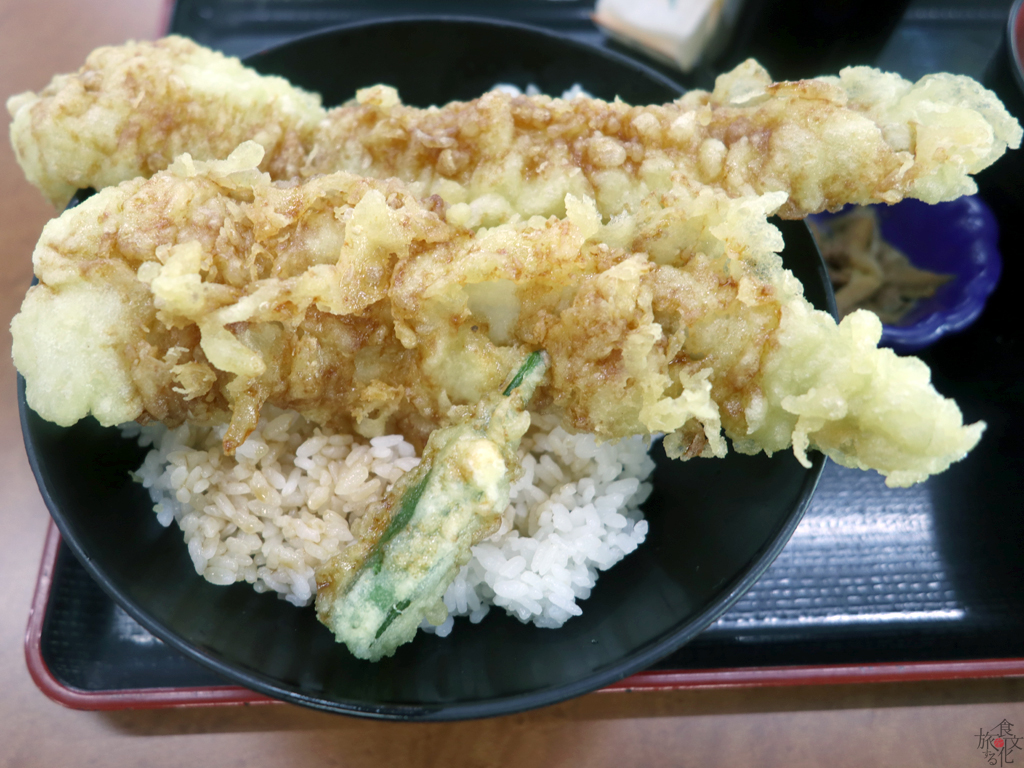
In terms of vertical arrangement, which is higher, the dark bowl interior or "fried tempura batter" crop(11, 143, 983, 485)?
"fried tempura batter" crop(11, 143, 983, 485)

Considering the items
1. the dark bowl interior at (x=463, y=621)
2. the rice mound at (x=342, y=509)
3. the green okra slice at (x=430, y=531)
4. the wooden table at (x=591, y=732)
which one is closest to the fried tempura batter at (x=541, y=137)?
the dark bowl interior at (x=463, y=621)

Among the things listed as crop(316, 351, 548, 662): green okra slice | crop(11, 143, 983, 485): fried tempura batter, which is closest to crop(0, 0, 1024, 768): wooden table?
crop(316, 351, 548, 662): green okra slice

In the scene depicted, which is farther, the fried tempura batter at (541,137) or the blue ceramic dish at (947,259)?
the blue ceramic dish at (947,259)

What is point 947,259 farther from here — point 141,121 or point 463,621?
point 141,121

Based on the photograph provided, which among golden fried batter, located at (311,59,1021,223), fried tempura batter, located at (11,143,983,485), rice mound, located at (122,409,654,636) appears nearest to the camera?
fried tempura batter, located at (11,143,983,485)

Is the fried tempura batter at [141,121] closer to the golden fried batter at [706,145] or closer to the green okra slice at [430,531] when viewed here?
the golden fried batter at [706,145]

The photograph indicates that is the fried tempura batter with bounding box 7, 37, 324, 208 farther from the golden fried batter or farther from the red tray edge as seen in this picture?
the red tray edge

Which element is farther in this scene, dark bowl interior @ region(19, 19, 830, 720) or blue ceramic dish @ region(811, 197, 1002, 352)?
blue ceramic dish @ region(811, 197, 1002, 352)

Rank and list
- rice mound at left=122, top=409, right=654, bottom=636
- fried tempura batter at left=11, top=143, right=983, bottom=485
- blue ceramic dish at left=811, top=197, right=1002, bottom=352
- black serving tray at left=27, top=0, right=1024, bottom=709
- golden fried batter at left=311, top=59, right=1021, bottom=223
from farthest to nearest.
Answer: blue ceramic dish at left=811, top=197, right=1002, bottom=352 < black serving tray at left=27, top=0, right=1024, bottom=709 < rice mound at left=122, top=409, right=654, bottom=636 < golden fried batter at left=311, top=59, right=1021, bottom=223 < fried tempura batter at left=11, top=143, right=983, bottom=485
